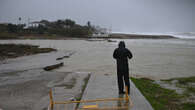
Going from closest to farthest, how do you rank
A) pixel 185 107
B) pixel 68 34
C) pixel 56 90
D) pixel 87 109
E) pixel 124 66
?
pixel 87 109
pixel 185 107
pixel 124 66
pixel 56 90
pixel 68 34

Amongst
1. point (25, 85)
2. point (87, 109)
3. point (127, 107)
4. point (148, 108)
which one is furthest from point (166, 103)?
point (25, 85)

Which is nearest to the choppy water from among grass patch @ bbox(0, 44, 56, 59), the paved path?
the paved path

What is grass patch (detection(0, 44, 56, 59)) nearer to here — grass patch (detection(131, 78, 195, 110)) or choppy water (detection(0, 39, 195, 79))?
choppy water (detection(0, 39, 195, 79))

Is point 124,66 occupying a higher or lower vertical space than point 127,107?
higher

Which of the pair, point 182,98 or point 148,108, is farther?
point 182,98

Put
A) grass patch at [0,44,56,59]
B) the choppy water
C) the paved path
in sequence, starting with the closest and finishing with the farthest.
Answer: the paved path, the choppy water, grass patch at [0,44,56,59]

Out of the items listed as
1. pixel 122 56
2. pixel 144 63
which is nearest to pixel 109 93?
pixel 122 56

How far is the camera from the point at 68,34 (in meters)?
104

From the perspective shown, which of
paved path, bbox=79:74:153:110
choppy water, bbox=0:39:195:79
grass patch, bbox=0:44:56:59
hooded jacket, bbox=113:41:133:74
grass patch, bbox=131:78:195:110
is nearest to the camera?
paved path, bbox=79:74:153:110

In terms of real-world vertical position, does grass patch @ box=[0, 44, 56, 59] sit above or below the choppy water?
above

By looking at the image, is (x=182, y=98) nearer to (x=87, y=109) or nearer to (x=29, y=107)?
(x=87, y=109)

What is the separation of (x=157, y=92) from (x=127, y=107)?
2395 mm

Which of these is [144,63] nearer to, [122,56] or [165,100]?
[165,100]

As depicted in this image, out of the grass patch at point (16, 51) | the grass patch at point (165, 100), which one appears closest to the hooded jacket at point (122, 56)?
the grass patch at point (165, 100)
